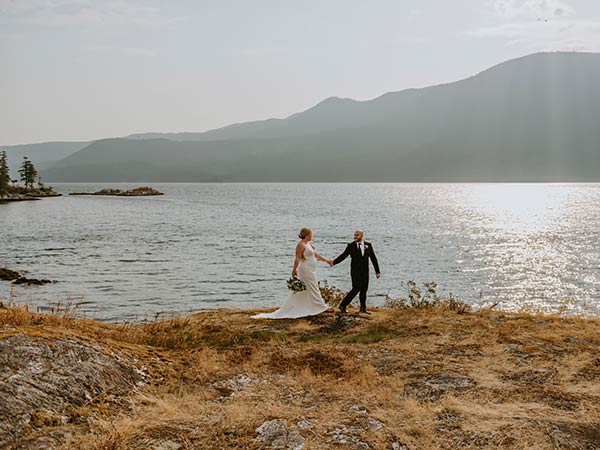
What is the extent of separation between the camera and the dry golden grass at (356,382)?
7672mm

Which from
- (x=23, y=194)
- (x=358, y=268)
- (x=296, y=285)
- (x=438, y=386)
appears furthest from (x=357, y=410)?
(x=23, y=194)

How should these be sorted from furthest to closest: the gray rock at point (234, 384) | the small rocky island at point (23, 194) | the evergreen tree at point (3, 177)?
the small rocky island at point (23, 194) < the evergreen tree at point (3, 177) < the gray rock at point (234, 384)

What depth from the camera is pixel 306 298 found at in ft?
55.2

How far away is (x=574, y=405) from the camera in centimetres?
900

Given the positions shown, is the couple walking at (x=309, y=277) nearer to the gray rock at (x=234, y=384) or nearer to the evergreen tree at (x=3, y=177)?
the gray rock at (x=234, y=384)

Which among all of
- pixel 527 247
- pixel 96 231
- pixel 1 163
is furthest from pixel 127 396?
pixel 1 163

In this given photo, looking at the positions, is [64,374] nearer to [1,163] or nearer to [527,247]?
[527,247]

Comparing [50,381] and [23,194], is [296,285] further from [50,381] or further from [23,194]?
[23,194]

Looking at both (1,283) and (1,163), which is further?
(1,163)

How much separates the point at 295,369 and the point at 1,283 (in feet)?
111

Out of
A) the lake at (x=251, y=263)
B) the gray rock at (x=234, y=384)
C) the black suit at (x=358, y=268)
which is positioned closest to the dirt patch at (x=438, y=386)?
the gray rock at (x=234, y=384)

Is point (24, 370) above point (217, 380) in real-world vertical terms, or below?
above

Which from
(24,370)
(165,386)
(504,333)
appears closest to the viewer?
(24,370)

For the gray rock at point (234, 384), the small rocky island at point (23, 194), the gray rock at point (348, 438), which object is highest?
the small rocky island at point (23, 194)
